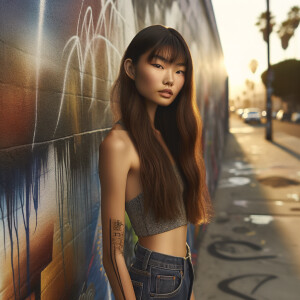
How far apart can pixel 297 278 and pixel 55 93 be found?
3408 millimetres

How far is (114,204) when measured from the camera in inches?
49.6

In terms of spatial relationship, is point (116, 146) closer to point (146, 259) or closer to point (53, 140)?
point (53, 140)

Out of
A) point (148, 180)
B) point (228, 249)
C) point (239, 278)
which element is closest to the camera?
point (148, 180)

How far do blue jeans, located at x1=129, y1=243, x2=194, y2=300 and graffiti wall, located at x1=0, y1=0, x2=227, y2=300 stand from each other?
0.24 metres

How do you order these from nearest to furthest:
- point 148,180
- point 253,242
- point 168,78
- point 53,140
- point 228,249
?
point 53,140, point 148,180, point 168,78, point 228,249, point 253,242

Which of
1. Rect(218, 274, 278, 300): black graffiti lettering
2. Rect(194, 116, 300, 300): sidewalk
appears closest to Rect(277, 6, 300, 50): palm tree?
Rect(194, 116, 300, 300): sidewalk

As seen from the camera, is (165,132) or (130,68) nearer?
(130,68)

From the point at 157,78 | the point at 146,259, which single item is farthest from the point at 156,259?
the point at 157,78

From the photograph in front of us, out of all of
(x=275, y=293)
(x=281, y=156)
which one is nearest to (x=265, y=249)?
(x=275, y=293)

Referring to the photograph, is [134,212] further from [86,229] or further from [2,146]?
[2,146]

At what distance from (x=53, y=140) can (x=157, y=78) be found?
50cm

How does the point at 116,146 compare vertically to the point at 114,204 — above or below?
above

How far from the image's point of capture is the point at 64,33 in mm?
1263

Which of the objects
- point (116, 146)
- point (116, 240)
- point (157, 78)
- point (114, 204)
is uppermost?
point (157, 78)
